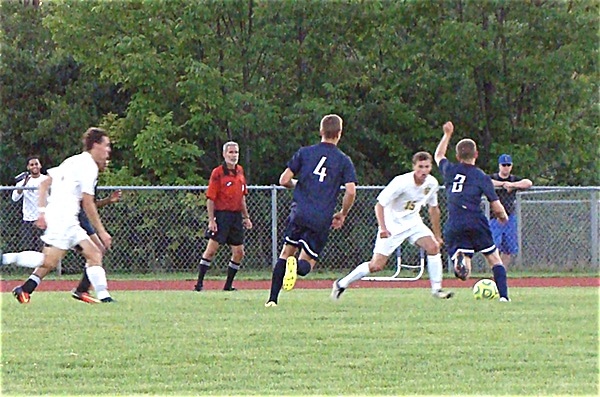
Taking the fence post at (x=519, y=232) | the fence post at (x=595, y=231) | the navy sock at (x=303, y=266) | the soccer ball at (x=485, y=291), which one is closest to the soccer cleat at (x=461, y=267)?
the soccer ball at (x=485, y=291)

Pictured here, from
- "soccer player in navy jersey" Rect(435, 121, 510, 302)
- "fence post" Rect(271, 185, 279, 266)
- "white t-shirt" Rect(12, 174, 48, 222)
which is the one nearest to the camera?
"soccer player in navy jersey" Rect(435, 121, 510, 302)

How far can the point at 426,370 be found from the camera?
7.21 m

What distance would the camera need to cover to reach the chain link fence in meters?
20.7

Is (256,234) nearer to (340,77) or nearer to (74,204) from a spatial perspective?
(340,77)

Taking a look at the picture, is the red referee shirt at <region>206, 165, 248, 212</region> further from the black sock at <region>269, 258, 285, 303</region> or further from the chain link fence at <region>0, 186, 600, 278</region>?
the chain link fence at <region>0, 186, 600, 278</region>

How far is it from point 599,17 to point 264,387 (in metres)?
18.7

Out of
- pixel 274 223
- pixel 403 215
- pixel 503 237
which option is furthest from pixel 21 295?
pixel 274 223

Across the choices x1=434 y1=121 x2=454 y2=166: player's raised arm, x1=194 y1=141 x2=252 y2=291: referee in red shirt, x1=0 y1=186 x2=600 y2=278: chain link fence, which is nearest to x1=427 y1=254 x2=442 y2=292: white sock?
x1=434 y1=121 x2=454 y2=166: player's raised arm

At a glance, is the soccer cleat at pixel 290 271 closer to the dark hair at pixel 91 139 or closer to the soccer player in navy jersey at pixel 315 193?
the soccer player in navy jersey at pixel 315 193

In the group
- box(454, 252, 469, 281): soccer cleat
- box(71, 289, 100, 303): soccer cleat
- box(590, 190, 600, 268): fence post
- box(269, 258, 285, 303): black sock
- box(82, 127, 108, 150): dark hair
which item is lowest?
box(590, 190, 600, 268): fence post

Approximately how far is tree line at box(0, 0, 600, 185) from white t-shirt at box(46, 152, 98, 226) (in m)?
11.8

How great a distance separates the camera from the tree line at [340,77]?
2350 cm

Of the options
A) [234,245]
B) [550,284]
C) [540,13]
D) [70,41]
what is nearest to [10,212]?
[70,41]

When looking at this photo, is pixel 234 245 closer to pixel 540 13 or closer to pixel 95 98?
pixel 540 13
